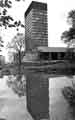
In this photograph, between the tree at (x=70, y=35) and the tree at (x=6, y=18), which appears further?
the tree at (x=70, y=35)

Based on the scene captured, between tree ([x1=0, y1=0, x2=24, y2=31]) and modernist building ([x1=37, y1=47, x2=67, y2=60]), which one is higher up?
tree ([x1=0, y1=0, x2=24, y2=31])

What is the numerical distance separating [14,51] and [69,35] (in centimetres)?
1246

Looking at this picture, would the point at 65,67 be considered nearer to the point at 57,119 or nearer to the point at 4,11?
the point at 57,119

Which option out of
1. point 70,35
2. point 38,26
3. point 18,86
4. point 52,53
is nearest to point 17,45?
point 38,26

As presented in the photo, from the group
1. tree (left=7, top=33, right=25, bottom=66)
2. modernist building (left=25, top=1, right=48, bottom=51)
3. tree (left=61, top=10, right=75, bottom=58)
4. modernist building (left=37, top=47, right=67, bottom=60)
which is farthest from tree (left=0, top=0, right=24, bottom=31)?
tree (left=7, top=33, right=25, bottom=66)

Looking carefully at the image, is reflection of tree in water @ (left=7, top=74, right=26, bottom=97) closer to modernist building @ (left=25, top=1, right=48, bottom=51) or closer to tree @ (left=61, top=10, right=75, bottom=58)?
modernist building @ (left=25, top=1, right=48, bottom=51)

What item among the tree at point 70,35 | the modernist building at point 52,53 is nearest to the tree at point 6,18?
the tree at point 70,35

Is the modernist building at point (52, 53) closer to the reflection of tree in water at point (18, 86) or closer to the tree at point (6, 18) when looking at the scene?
the reflection of tree in water at point (18, 86)

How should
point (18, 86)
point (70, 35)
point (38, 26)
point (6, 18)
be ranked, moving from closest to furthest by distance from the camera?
1. point (6, 18)
2. point (18, 86)
3. point (70, 35)
4. point (38, 26)

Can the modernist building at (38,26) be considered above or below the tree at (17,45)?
above

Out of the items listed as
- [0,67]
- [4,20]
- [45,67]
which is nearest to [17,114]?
[4,20]

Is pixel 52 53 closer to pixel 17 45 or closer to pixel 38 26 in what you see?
pixel 38 26

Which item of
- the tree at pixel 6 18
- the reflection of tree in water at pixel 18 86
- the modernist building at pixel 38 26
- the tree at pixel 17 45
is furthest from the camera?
the tree at pixel 17 45

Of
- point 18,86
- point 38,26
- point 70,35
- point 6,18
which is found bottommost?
point 18,86
